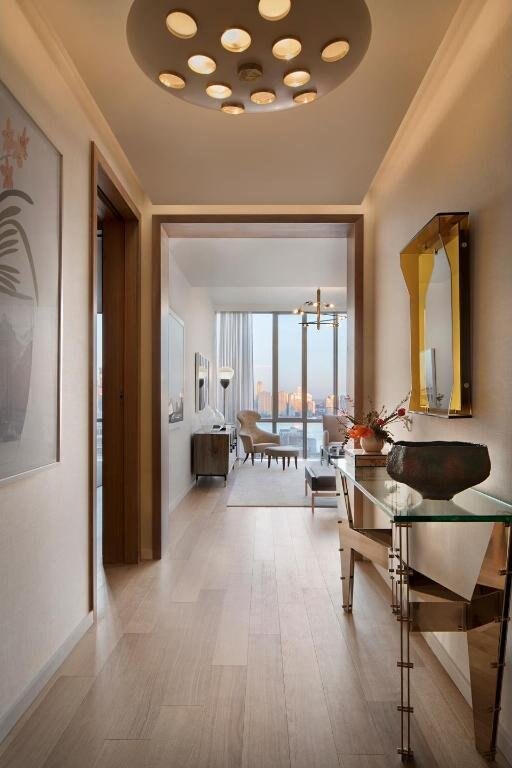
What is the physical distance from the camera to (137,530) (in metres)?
3.74

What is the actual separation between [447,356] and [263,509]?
3.83 m

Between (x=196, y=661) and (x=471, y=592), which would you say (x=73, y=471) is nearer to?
(x=196, y=661)

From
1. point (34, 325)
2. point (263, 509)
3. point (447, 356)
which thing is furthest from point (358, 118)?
point (263, 509)

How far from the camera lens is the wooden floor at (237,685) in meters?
1.74

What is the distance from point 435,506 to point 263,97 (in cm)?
165

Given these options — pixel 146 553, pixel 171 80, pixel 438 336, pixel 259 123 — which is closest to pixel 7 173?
pixel 171 80

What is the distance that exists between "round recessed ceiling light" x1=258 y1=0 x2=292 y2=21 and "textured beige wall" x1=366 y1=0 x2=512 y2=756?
73 cm

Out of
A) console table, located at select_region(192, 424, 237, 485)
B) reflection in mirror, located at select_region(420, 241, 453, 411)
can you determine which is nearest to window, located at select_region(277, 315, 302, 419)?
console table, located at select_region(192, 424, 237, 485)

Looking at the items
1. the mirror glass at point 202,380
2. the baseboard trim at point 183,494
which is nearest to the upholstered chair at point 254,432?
the mirror glass at point 202,380

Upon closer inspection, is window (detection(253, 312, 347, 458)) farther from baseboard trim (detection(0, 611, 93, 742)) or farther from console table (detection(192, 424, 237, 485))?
baseboard trim (detection(0, 611, 93, 742))

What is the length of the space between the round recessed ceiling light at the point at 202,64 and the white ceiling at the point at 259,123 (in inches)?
13.8

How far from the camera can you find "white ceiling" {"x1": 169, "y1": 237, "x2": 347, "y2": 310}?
5316mm

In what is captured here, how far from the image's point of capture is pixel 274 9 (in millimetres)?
1643

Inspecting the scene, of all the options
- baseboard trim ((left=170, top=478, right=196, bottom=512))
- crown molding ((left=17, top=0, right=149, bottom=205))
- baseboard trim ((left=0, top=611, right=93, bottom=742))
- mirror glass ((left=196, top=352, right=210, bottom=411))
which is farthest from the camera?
mirror glass ((left=196, top=352, right=210, bottom=411))
